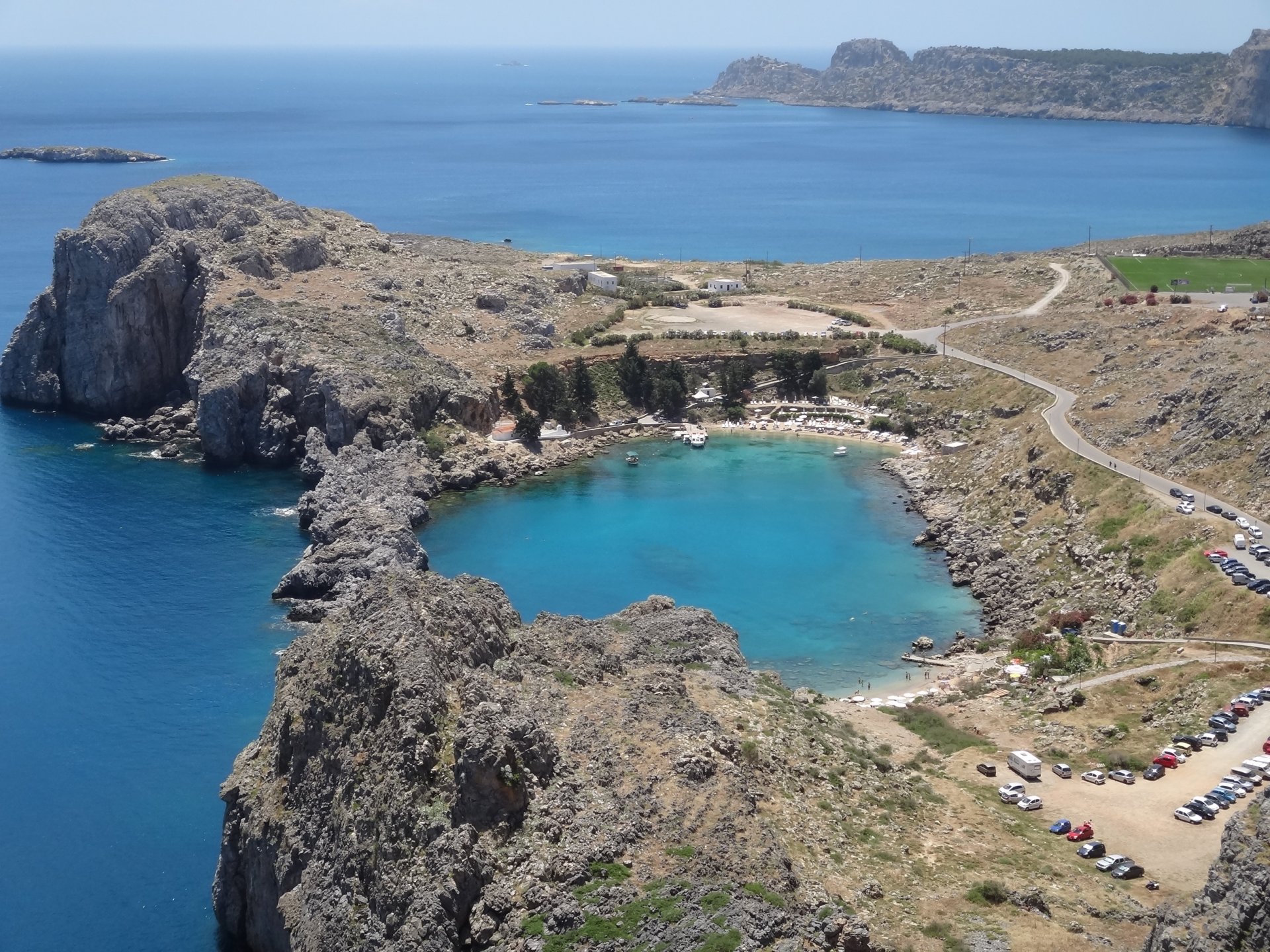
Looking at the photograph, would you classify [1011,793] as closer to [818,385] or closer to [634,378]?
[818,385]

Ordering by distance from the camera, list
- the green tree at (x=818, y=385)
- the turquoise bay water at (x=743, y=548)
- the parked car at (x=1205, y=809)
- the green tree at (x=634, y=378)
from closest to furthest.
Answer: the parked car at (x=1205, y=809)
the turquoise bay water at (x=743, y=548)
the green tree at (x=634, y=378)
the green tree at (x=818, y=385)

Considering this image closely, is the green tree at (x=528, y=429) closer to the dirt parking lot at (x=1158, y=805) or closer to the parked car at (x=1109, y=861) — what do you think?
the dirt parking lot at (x=1158, y=805)

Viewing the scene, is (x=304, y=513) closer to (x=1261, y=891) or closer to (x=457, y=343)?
(x=457, y=343)

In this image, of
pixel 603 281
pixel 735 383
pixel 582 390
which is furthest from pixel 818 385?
pixel 603 281

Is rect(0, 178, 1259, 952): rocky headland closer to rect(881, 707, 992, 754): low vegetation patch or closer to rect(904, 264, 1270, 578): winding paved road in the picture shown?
rect(881, 707, 992, 754): low vegetation patch

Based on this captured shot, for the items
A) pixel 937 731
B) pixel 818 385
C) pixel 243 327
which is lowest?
pixel 937 731

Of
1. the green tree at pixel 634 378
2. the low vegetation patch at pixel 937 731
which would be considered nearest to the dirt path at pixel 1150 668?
the low vegetation patch at pixel 937 731

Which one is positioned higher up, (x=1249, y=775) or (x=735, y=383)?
(x=735, y=383)
